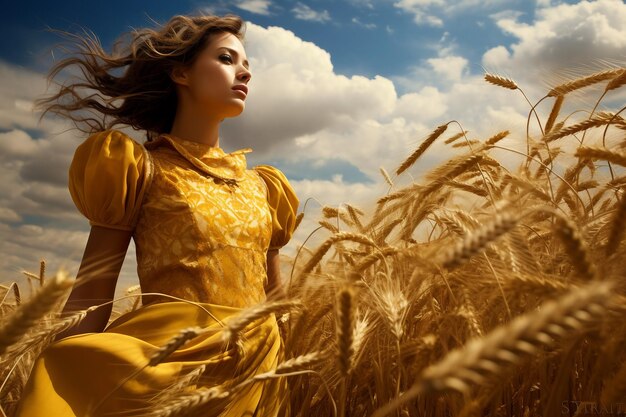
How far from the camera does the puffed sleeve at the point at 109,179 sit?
1.62 m

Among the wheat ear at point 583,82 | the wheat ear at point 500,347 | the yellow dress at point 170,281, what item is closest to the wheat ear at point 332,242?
the yellow dress at point 170,281

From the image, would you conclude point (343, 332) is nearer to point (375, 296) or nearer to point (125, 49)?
point (375, 296)

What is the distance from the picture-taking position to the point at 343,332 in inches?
29.9

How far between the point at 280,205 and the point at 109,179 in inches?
30.2

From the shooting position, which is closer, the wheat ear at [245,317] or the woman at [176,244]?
the wheat ear at [245,317]

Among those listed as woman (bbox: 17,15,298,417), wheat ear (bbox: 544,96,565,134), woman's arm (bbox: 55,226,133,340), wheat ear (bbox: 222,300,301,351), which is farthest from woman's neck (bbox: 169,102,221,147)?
wheat ear (bbox: 544,96,565,134)

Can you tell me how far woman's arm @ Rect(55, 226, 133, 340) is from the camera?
1.57 metres

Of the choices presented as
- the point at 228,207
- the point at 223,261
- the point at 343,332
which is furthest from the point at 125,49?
the point at 343,332

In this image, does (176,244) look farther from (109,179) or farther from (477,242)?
(477,242)

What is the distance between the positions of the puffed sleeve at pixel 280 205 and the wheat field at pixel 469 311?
12.1 inches

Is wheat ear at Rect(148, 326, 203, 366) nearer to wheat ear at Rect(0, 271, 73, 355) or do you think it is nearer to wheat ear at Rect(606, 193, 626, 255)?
wheat ear at Rect(0, 271, 73, 355)

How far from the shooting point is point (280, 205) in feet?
7.10

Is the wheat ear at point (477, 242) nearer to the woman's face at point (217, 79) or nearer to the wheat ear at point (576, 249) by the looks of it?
the wheat ear at point (576, 249)

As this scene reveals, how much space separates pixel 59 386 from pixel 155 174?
0.73m
